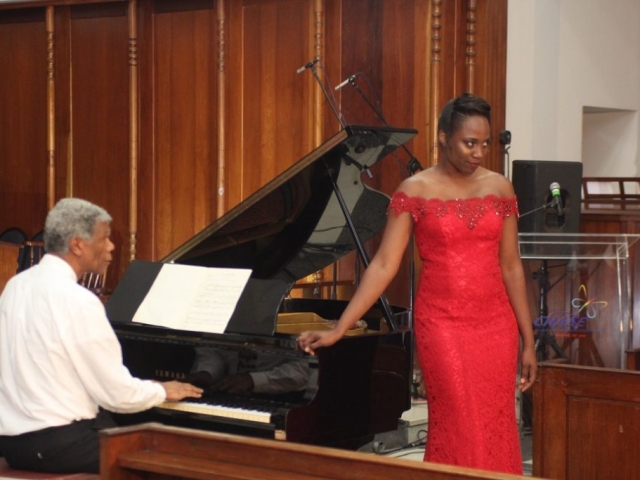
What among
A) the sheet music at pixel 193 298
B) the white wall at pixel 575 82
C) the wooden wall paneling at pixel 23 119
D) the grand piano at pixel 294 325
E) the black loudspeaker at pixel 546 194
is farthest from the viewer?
the wooden wall paneling at pixel 23 119

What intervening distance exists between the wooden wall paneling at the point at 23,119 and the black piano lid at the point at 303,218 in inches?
191

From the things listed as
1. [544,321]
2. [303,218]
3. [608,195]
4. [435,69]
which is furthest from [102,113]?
[303,218]

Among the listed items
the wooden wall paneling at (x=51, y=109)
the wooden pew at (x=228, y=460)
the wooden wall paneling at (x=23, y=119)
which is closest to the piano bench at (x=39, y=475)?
the wooden pew at (x=228, y=460)

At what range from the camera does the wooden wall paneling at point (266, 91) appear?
7816mm

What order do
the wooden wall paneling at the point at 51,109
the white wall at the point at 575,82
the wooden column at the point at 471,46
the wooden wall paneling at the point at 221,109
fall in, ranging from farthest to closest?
the wooden wall paneling at the point at 51,109
the wooden wall paneling at the point at 221,109
the white wall at the point at 575,82
the wooden column at the point at 471,46

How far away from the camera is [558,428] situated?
3627mm

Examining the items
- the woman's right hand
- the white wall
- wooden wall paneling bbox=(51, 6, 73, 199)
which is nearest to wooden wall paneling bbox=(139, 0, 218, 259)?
wooden wall paneling bbox=(51, 6, 73, 199)

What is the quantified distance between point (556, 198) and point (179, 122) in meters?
3.49

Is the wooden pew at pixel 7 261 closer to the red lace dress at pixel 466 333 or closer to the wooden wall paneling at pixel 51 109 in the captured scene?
the wooden wall paneling at pixel 51 109

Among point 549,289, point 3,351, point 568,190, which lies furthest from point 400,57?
point 3,351

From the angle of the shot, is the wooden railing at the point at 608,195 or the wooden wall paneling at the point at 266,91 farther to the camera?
the wooden wall paneling at the point at 266,91

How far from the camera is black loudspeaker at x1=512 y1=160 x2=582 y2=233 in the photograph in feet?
21.0

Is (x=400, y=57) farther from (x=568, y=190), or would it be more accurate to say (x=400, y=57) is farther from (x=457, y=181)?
(x=457, y=181)

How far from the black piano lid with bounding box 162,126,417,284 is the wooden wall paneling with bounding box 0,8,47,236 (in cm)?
484
